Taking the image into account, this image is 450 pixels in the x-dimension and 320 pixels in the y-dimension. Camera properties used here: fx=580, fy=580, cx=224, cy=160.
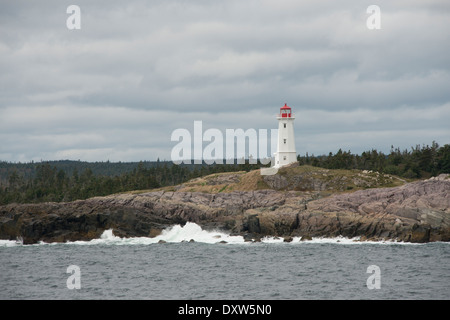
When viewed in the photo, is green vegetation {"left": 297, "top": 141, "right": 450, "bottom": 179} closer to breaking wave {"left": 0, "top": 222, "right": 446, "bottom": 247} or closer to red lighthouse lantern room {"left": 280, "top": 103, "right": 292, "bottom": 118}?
red lighthouse lantern room {"left": 280, "top": 103, "right": 292, "bottom": 118}

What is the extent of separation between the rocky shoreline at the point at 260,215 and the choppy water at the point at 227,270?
8.53ft

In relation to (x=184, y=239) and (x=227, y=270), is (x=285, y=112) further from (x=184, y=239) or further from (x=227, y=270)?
(x=227, y=270)

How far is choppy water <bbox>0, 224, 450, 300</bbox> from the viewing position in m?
45.2

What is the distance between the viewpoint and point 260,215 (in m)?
75.9

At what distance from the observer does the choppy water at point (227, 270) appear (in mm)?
45156

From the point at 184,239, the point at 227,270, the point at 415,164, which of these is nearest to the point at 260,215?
the point at 184,239

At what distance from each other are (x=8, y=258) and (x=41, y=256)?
3555mm

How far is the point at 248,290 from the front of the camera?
151ft

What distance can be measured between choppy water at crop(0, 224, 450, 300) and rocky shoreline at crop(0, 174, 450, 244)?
8.53 ft

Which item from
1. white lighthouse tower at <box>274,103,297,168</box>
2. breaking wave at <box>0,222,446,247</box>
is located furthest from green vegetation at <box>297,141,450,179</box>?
breaking wave at <box>0,222,446,247</box>

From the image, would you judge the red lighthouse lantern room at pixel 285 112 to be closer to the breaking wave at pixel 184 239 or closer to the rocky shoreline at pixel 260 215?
the rocky shoreline at pixel 260 215

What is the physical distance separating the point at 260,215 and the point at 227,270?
875 inches

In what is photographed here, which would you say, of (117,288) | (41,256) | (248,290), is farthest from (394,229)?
(41,256)
